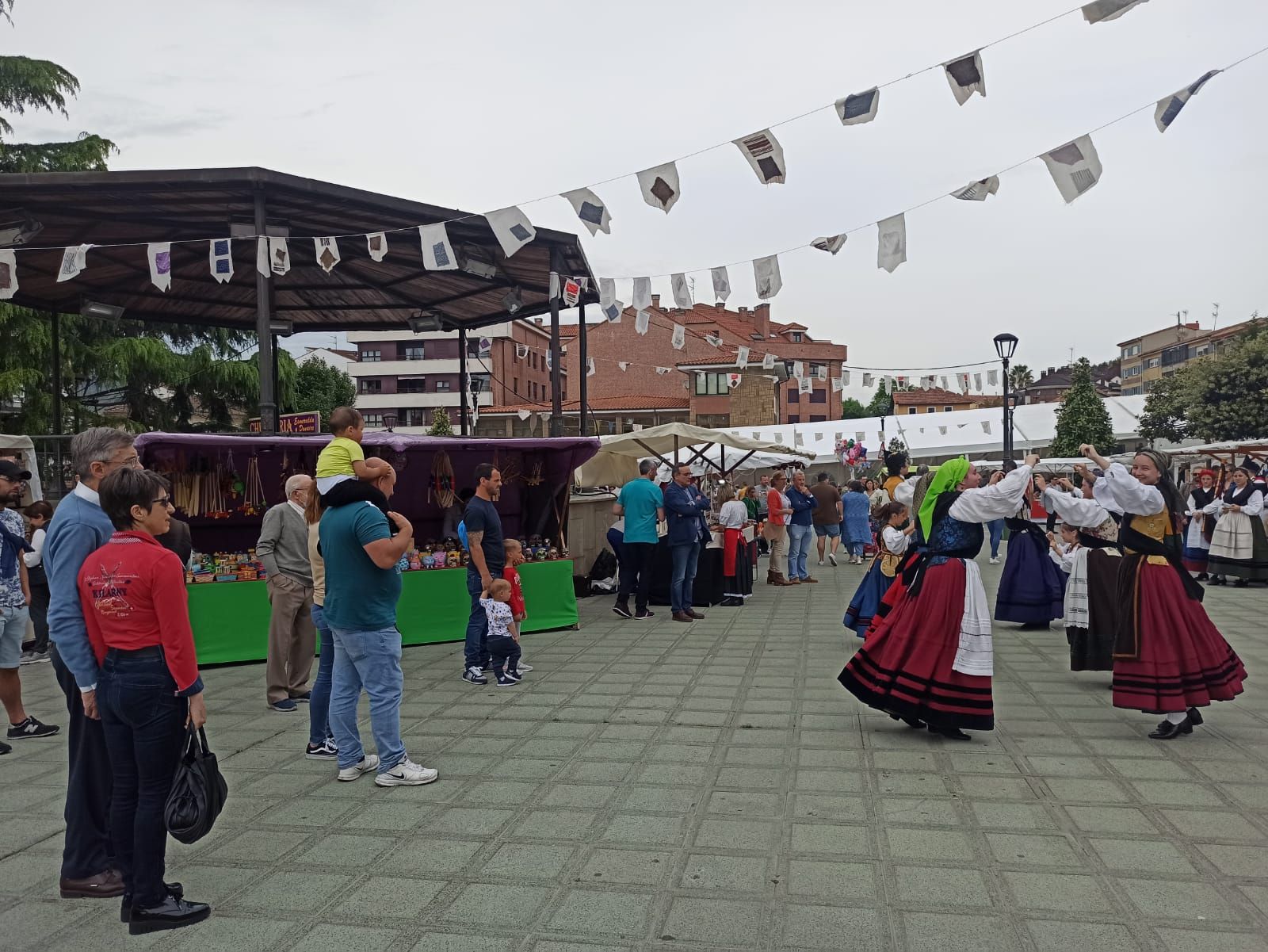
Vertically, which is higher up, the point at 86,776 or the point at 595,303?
the point at 595,303

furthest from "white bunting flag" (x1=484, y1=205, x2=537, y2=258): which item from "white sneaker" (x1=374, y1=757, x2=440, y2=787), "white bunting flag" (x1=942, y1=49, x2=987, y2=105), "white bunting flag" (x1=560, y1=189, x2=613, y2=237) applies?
"white sneaker" (x1=374, y1=757, x2=440, y2=787)

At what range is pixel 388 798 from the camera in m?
4.71

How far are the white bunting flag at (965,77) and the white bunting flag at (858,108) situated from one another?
661 mm

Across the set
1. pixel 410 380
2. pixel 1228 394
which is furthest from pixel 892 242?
pixel 410 380

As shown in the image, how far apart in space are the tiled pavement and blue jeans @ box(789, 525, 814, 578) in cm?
796

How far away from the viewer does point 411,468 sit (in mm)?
11586

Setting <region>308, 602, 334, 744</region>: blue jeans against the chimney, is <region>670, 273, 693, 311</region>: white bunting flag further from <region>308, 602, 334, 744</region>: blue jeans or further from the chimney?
the chimney

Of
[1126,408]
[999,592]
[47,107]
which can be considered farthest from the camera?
[1126,408]

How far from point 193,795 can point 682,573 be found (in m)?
7.99

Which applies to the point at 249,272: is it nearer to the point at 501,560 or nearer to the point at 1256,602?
the point at 501,560

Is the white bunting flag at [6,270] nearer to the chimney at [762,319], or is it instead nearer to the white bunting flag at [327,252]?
the white bunting flag at [327,252]

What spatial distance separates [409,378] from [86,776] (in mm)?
72353

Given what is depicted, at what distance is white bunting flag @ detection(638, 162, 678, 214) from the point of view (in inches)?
345

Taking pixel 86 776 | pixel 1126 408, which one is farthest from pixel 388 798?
pixel 1126 408
